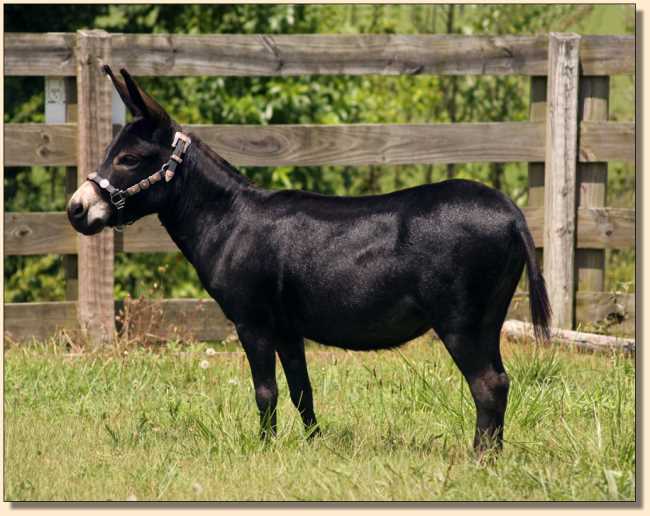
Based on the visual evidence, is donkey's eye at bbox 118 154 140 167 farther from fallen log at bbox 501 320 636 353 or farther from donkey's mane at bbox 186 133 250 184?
fallen log at bbox 501 320 636 353

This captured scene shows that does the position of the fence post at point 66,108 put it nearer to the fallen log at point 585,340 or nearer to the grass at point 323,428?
the grass at point 323,428

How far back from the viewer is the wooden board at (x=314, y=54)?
8766 millimetres

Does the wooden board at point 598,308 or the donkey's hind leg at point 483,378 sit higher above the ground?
the donkey's hind leg at point 483,378

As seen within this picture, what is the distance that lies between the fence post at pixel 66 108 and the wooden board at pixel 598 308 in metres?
3.30

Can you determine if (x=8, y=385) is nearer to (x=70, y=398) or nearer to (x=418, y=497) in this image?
(x=70, y=398)

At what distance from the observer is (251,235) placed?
6016 millimetres

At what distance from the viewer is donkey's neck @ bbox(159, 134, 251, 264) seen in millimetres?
6172

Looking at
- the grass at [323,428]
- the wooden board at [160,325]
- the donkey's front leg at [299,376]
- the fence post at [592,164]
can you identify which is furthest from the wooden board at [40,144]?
the fence post at [592,164]

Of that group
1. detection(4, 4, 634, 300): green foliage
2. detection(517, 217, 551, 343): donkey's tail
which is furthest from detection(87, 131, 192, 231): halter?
detection(4, 4, 634, 300): green foliage

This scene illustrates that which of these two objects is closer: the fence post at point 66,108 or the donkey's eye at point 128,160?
the donkey's eye at point 128,160

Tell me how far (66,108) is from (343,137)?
80.2 inches

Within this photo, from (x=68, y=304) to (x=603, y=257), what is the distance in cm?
404

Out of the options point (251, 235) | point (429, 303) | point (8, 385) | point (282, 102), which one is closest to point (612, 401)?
point (429, 303)

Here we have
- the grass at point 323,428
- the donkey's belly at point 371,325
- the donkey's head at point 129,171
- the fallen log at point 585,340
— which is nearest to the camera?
the grass at point 323,428
